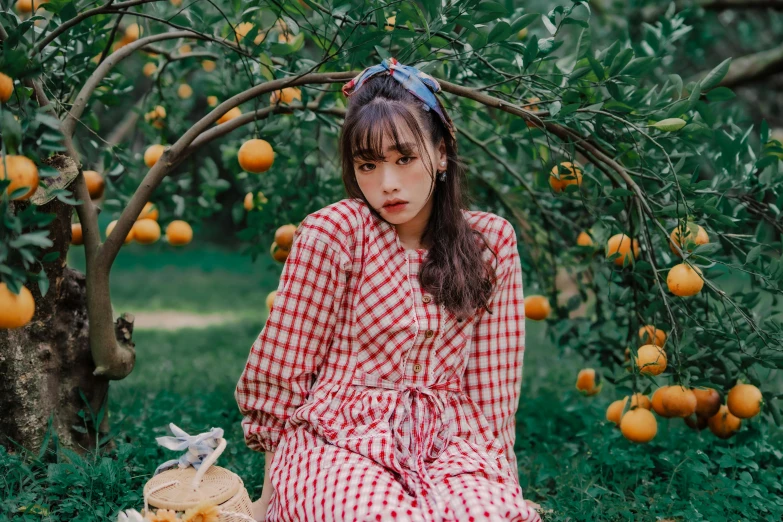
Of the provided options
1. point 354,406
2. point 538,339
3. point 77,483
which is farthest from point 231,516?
point 538,339

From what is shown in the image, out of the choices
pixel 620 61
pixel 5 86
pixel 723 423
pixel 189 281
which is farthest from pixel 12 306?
pixel 189 281

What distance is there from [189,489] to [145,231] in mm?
1020

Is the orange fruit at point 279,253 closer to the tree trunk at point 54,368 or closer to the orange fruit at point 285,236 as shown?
the orange fruit at point 285,236

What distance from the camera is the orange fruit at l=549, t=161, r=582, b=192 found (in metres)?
2.07

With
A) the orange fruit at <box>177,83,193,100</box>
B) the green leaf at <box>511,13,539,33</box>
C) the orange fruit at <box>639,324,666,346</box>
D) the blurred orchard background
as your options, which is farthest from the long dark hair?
the orange fruit at <box>177,83,193,100</box>

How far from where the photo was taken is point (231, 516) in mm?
1508

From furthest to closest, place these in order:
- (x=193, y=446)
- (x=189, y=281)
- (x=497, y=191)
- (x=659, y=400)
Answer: (x=189, y=281) → (x=497, y=191) → (x=659, y=400) → (x=193, y=446)

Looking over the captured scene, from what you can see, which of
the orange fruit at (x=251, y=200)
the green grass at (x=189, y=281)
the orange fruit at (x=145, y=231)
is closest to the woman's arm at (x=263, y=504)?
the orange fruit at (x=145, y=231)

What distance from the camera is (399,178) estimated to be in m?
1.77

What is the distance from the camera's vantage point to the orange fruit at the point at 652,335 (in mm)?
2094

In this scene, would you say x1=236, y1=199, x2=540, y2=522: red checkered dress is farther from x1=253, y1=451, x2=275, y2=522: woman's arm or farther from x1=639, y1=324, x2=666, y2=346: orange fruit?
x1=639, y1=324, x2=666, y2=346: orange fruit

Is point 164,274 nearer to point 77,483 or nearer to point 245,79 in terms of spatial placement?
point 245,79

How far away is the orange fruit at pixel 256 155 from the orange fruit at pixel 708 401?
137 cm

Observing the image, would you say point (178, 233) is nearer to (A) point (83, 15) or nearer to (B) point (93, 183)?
(B) point (93, 183)
